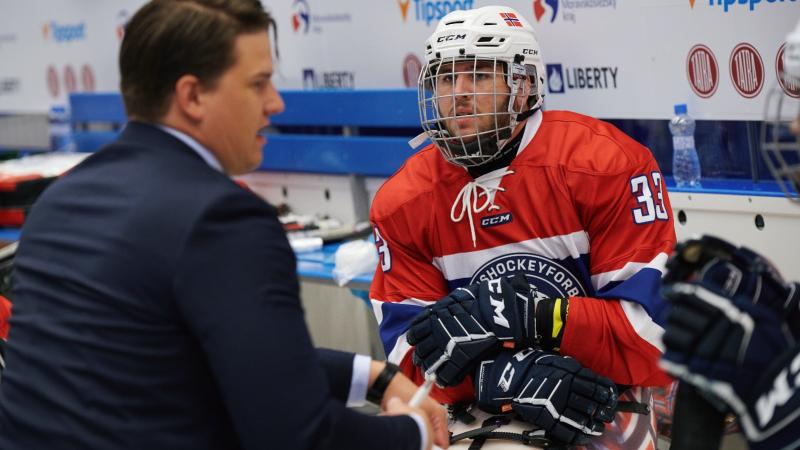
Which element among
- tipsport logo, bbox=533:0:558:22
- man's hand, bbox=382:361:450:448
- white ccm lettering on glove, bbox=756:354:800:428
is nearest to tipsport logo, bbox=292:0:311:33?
tipsport logo, bbox=533:0:558:22

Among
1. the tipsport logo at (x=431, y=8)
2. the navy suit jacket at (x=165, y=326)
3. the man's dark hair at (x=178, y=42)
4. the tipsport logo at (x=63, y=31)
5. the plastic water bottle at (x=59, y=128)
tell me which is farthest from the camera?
the plastic water bottle at (x=59, y=128)

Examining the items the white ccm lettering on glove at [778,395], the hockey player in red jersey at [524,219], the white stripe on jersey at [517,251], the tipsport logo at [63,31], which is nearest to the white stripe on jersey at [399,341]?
the hockey player in red jersey at [524,219]

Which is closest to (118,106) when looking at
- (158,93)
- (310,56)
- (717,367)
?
(310,56)

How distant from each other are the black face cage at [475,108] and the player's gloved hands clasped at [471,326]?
36 cm

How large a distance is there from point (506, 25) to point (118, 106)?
388 centimetres

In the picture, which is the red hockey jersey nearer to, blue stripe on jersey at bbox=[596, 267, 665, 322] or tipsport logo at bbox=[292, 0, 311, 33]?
blue stripe on jersey at bbox=[596, 267, 665, 322]

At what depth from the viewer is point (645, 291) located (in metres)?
2.68

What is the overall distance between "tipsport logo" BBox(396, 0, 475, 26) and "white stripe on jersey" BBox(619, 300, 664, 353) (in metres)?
2.07

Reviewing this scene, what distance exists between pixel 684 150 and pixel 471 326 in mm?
1501

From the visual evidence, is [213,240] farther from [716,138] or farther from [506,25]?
[716,138]

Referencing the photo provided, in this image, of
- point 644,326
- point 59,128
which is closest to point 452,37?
point 644,326

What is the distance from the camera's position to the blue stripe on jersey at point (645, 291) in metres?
2.68

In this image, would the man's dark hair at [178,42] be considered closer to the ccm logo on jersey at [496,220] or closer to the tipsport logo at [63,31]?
the ccm logo on jersey at [496,220]

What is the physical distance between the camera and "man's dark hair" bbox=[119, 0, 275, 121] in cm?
177
